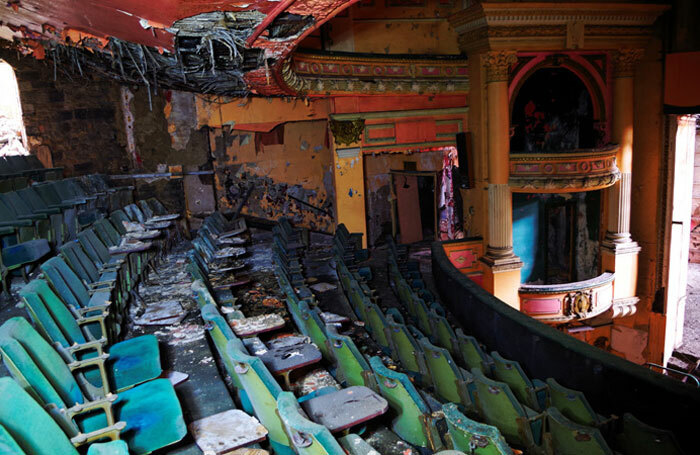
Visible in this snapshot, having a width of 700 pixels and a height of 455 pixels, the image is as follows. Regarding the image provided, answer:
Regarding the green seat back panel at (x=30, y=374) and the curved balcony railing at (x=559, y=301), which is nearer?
the green seat back panel at (x=30, y=374)

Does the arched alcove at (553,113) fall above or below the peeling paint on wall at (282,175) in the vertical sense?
above

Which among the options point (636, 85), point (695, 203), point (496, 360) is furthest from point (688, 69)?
point (496, 360)

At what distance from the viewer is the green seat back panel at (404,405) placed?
2033 millimetres

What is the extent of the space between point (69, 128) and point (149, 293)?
450 centimetres

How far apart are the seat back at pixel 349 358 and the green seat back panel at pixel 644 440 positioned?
129 cm

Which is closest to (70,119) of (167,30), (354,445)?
(167,30)

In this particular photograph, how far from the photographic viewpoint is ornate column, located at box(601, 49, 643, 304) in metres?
7.16

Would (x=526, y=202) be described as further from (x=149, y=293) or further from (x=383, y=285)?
(x=149, y=293)

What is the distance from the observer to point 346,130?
22.0 ft

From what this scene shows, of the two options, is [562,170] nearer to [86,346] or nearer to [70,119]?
[86,346]

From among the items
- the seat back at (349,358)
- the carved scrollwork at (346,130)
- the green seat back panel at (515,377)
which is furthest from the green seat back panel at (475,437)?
the carved scrollwork at (346,130)

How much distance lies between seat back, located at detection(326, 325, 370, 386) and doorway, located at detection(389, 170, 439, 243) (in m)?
6.45

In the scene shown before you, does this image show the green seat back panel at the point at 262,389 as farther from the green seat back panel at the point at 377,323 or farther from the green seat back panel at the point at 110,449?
the green seat back panel at the point at 377,323

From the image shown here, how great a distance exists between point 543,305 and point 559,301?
0.23m
